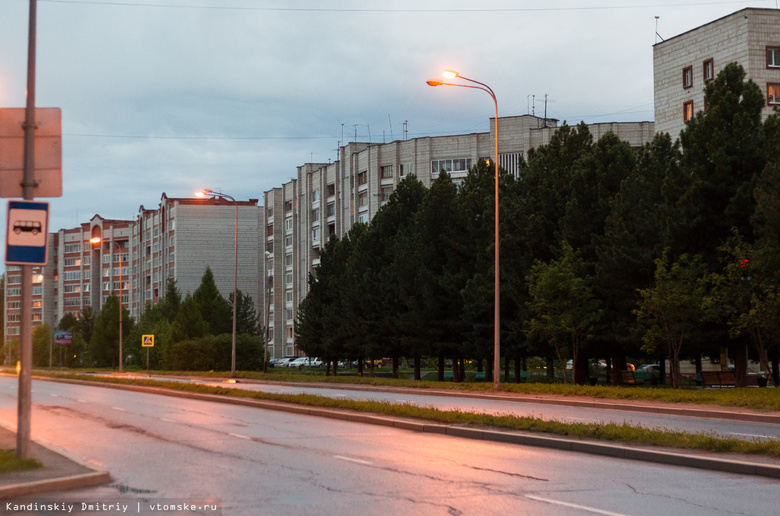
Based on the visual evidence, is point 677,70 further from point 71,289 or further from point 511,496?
point 71,289

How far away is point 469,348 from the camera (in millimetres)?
48781

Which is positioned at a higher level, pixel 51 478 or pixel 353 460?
pixel 51 478

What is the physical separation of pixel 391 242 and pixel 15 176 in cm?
4894

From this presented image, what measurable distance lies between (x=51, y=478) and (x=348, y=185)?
9877 centimetres

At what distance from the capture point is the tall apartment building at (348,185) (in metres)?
94.6

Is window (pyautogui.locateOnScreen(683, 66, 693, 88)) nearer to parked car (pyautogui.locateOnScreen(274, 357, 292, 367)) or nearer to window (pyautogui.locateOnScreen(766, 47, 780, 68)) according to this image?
window (pyautogui.locateOnScreen(766, 47, 780, 68))

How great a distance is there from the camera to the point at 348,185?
108 m

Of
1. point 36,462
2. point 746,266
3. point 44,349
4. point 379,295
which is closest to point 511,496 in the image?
point 36,462

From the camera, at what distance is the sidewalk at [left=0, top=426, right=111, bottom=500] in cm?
937

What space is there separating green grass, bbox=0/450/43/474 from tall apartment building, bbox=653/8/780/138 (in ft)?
179

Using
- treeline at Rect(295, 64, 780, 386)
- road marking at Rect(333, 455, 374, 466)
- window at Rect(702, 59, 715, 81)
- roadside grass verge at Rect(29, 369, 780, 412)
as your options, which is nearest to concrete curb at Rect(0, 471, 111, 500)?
road marking at Rect(333, 455, 374, 466)

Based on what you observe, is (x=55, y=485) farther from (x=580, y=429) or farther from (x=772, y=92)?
(x=772, y=92)

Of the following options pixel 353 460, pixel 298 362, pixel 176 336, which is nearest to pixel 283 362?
pixel 298 362

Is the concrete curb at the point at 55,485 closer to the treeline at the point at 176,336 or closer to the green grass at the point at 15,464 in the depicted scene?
the green grass at the point at 15,464
